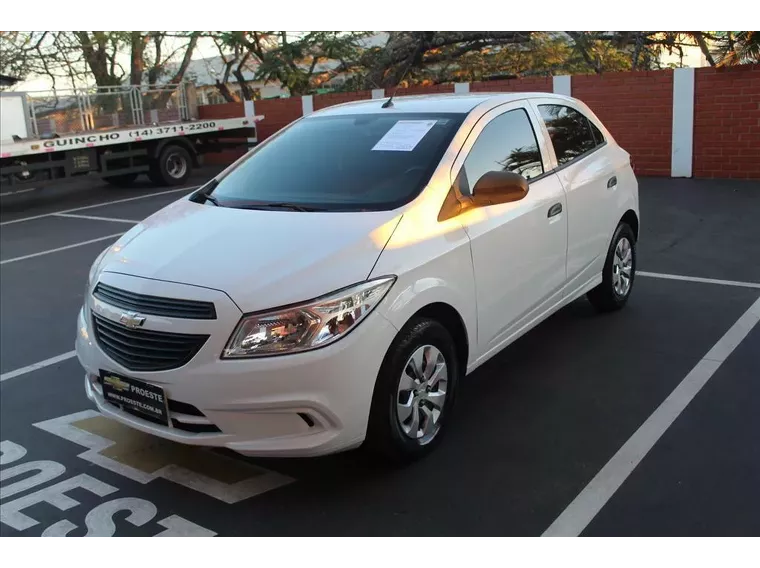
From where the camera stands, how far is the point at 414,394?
3.61m

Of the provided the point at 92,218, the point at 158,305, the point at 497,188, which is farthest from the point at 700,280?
the point at 92,218

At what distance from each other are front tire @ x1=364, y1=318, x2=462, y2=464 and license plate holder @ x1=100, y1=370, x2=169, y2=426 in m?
0.94

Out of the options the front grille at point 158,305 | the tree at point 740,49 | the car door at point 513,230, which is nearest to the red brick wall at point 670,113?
the tree at point 740,49

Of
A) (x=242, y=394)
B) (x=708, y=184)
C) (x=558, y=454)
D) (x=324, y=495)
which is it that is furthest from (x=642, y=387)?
(x=708, y=184)

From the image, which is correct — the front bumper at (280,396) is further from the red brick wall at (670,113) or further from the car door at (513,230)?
the red brick wall at (670,113)

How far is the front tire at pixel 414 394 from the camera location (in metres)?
3.40

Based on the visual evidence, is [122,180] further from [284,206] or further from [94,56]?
[284,206]

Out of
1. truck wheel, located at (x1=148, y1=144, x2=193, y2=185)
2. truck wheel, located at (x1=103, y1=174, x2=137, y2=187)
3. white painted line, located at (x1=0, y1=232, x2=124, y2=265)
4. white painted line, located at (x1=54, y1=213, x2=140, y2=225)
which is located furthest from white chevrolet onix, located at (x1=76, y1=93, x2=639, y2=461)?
truck wheel, located at (x1=103, y1=174, x2=137, y2=187)

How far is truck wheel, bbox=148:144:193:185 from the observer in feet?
52.9

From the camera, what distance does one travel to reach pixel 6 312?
6.88 meters

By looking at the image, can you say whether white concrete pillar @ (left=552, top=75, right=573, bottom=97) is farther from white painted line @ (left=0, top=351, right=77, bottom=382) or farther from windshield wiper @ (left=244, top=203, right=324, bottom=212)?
windshield wiper @ (left=244, top=203, right=324, bottom=212)

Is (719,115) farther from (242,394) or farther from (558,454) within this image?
(242,394)

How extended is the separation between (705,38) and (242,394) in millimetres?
13914
